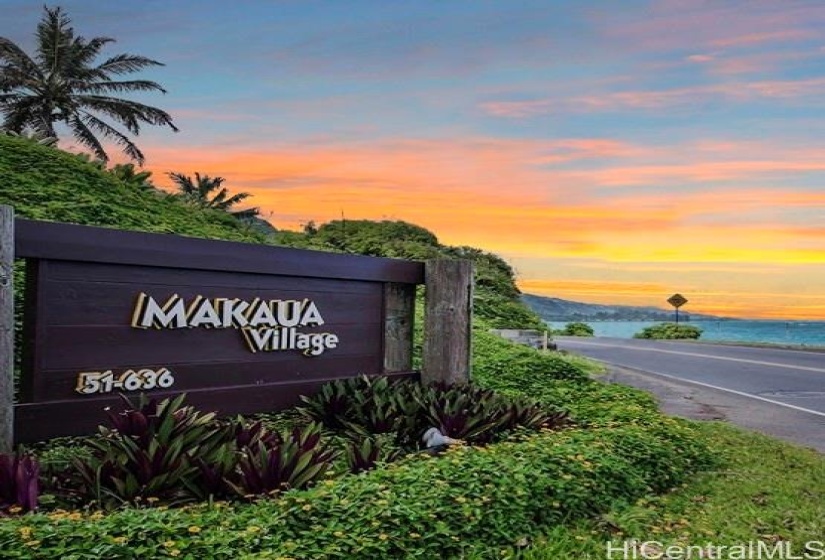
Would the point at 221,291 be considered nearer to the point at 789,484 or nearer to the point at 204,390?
the point at 204,390

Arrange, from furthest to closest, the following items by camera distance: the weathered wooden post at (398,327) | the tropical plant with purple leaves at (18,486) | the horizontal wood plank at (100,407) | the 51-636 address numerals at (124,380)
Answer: the weathered wooden post at (398,327)
the 51-636 address numerals at (124,380)
the horizontal wood plank at (100,407)
the tropical plant with purple leaves at (18,486)

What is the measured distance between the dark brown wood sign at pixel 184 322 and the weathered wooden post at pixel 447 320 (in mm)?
384

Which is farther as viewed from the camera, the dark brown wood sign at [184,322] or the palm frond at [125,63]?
the palm frond at [125,63]

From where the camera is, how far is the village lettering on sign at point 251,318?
5.55 metres

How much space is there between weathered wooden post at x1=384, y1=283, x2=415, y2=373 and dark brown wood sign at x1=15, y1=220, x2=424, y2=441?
0.09 meters

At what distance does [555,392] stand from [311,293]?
3676mm

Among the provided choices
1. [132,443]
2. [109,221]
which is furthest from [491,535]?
[109,221]

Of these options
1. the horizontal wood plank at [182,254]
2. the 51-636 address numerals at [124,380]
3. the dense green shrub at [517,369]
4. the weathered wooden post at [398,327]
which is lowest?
the dense green shrub at [517,369]

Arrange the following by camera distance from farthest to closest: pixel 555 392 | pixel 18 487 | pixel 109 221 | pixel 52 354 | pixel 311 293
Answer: pixel 109 221
pixel 555 392
pixel 311 293
pixel 52 354
pixel 18 487

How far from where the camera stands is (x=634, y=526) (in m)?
4.59

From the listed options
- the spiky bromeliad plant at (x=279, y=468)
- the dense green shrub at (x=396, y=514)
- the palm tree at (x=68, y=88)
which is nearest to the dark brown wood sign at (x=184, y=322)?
the spiky bromeliad plant at (x=279, y=468)

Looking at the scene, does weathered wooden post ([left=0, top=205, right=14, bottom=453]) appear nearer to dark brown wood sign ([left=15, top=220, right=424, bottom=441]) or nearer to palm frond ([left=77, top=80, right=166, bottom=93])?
dark brown wood sign ([left=15, top=220, right=424, bottom=441])

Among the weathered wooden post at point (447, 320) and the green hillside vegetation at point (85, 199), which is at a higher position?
the green hillside vegetation at point (85, 199)

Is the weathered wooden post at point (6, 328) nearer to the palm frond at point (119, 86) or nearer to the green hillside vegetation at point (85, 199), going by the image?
the green hillside vegetation at point (85, 199)
